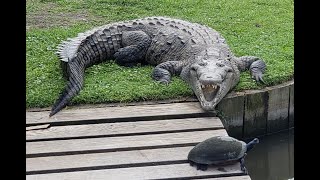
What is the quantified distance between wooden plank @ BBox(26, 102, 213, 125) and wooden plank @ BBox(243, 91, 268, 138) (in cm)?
52

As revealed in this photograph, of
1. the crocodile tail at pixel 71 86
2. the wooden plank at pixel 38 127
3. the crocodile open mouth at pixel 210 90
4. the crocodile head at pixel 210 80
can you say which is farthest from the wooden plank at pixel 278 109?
the wooden plank at pixel 38 127

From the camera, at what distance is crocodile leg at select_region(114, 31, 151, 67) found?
575 centimetres

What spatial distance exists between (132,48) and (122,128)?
163 cm

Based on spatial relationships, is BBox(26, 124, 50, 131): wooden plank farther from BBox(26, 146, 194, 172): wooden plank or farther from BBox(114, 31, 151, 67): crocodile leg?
BBox(114, 31, 151, 67): crocodile leg

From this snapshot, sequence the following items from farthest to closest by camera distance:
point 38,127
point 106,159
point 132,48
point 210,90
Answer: point 132,48
point 210,90
point 38,127
point 106,159

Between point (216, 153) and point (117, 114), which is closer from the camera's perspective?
point (216, 153)

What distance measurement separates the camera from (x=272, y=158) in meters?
5.09

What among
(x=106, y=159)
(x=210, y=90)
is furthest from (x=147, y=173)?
(x=210, y=90)

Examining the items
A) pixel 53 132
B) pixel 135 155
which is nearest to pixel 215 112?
pixel 135 155

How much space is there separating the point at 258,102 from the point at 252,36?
6.52 feet

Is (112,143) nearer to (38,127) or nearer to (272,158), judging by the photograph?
(38,127)

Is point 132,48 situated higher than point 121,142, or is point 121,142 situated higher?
point 132,48

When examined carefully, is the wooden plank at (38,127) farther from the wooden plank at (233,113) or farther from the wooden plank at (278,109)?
the wooden plank at (278,109)

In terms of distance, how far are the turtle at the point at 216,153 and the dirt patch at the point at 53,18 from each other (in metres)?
4.01
